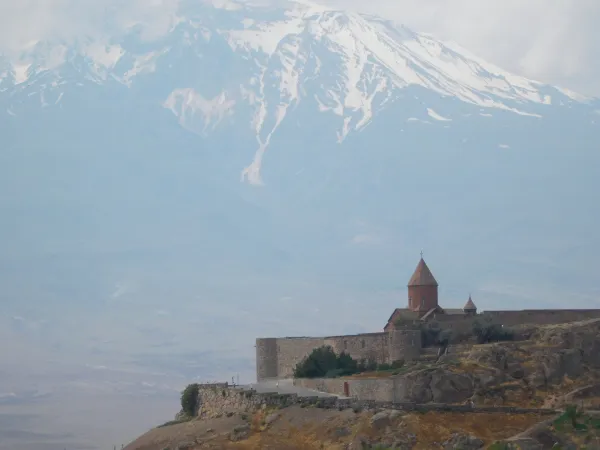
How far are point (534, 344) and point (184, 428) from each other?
1805cm

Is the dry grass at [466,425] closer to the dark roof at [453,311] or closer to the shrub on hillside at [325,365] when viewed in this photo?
the shrub on hillside at [325,365]

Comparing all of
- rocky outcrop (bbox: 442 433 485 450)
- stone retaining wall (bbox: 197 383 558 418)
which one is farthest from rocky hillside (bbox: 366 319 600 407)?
rocky outcrop (bbox: 442 433 485 450)

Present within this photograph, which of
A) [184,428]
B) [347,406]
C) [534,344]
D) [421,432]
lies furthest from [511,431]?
[184,428]

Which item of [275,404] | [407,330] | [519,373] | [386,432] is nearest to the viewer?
[386,432]

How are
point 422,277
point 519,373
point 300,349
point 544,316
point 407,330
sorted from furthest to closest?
point 422,277, point 300,349, point 544,316, point 407,330, point 519,373

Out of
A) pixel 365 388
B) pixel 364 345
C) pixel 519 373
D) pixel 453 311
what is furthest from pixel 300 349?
pixel 519 373

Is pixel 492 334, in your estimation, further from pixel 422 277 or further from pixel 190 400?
pixel 190 400

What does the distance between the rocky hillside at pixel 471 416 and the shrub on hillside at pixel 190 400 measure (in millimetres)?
4333

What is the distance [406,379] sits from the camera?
63.0m

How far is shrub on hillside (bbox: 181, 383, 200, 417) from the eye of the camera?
235ft

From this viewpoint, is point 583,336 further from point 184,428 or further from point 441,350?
point 184,428

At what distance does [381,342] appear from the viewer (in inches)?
2862

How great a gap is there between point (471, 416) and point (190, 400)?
1871cm

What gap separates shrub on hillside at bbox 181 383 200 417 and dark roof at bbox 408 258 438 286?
1506 centimetres
